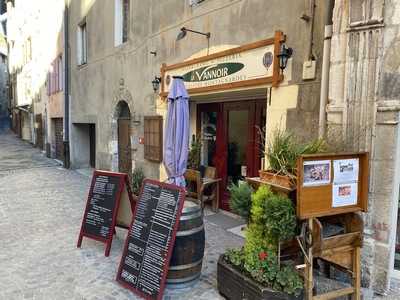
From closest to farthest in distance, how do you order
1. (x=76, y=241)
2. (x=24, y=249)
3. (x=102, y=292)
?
(x=102, y=292)
(x=24, y=249)
(x=76, y=241)

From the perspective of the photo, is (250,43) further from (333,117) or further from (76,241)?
(76,241)

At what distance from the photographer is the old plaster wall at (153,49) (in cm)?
437

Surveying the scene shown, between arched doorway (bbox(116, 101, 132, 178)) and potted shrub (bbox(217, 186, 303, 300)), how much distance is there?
6405mm

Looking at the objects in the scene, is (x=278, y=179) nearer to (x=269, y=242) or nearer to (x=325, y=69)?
(x=269, y=242)

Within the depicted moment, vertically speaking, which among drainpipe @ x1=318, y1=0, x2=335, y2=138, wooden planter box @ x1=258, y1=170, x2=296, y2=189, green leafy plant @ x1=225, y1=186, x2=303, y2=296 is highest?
drainpipe @ x1=318, y1=0, x2=335, y2=138

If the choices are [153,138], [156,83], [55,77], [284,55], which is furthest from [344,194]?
[55,77]

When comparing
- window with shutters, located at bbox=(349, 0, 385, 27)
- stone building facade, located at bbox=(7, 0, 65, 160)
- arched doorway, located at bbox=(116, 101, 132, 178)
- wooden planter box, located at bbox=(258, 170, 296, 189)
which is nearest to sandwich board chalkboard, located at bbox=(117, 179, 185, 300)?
wooden planter box, located at bbox=(258, 170, 296, 189)

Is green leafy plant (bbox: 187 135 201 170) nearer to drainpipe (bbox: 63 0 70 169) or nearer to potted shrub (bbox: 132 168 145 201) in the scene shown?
potted shrub (bbox: 132 168 145 201)

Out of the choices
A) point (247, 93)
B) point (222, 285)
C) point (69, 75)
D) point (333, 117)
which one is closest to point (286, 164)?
point (333, 117)

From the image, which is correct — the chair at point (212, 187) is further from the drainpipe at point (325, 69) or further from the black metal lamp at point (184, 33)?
the drainpipe at point (325, 69)

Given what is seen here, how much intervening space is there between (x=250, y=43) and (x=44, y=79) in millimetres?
14902

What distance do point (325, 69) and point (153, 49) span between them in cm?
474

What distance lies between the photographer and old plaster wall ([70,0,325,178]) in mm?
4367

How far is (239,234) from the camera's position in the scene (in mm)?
5266
